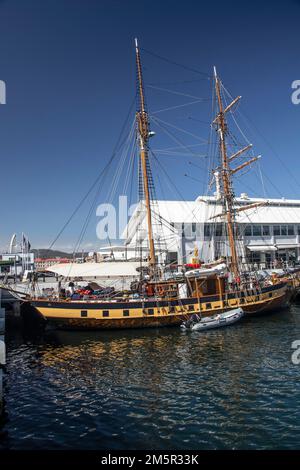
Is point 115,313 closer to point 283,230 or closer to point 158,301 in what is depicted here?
point 158,301

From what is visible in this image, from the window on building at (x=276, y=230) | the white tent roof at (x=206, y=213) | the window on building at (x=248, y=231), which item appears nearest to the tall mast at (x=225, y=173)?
the white tent roof at (x=206, y=213)

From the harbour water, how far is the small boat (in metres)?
2.42

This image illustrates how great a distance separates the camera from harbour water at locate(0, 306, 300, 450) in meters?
10.6

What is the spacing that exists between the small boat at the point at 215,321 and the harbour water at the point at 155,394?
7.94 ft

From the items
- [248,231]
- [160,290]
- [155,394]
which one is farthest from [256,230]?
[155,394]

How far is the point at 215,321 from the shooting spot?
26578mm

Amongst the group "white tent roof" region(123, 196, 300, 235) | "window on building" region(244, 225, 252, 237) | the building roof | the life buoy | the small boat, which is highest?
"white tent roof" region(123, 196, 300, 235)

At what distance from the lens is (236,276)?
1366 inches

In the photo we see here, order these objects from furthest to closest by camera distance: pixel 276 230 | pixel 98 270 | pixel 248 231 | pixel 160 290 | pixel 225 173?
pixel 276 230
pixel 248 231
pixel 225 173
pixel 98 270
pixel 160 290

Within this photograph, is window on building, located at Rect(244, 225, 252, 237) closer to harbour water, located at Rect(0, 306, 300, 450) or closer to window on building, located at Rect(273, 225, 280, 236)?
window on building, located at Rect(273, 225, 280, 236)

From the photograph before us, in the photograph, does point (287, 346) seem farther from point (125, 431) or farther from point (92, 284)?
point (92, 284)

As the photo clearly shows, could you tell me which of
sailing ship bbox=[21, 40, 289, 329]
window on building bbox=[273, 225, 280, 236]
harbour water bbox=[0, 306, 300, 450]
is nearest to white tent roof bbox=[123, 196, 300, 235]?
window on building bbox=[273, 225, 280, 236]

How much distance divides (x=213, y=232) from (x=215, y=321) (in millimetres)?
26955
